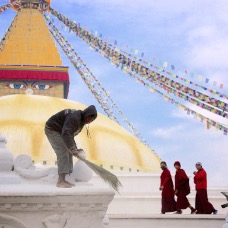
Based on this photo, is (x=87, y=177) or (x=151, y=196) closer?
(x=87, y=177)

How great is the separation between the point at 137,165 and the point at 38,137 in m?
2.84

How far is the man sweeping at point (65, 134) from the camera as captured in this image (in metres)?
3.73

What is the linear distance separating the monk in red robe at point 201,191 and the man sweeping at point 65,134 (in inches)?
216

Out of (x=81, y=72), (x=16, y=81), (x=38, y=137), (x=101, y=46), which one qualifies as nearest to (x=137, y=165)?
(x=38, y=137)

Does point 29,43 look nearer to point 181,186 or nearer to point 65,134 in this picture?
point 181,186

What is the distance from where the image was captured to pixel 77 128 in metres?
3.87

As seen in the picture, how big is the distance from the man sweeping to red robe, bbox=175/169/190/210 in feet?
18.7

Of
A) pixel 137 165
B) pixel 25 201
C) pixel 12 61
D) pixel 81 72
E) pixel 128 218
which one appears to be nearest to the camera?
pixel 25 201

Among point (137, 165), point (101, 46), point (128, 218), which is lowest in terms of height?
point (137, 165)

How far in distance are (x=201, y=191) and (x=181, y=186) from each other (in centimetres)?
39

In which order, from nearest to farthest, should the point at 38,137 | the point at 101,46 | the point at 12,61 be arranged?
the point at 38,137
the point at 101,46
the point at 12,61

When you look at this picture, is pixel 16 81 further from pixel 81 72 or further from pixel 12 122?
pixel 12 122

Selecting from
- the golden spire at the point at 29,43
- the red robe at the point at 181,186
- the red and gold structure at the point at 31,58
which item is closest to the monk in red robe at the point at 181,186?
the red robe at the point at 181,186

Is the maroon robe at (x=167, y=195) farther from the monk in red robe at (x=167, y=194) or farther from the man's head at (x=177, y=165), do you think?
the man's head at (x=177, y=165)
